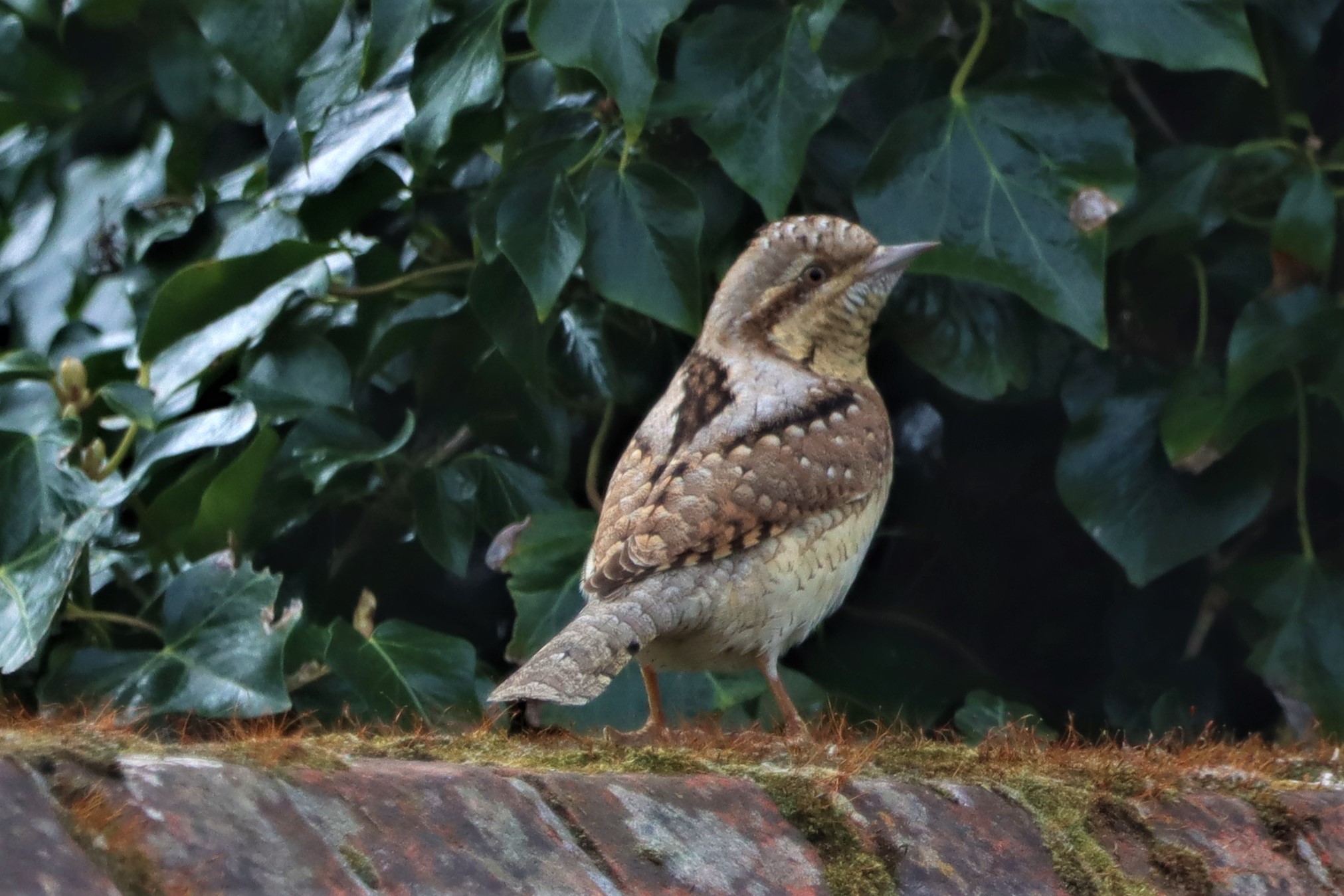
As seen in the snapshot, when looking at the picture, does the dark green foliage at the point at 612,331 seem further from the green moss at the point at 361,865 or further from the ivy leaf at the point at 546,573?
the green moss at the point at 361,865

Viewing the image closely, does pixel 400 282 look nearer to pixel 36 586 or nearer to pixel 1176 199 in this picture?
pixel 36 586

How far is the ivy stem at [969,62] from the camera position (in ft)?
8.66

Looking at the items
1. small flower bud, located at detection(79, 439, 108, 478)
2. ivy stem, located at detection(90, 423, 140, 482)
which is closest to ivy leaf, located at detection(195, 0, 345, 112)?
ivy stem, located at detection(90, 423, 140, 482)

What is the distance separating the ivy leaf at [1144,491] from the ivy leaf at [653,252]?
0.87m

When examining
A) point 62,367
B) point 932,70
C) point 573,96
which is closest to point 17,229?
point 62,367

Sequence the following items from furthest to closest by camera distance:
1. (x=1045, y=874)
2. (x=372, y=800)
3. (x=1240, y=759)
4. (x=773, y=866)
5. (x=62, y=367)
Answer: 1. (x=62, y=367)
2. (x=1240, y=759)
3. (x=1045, y=874)
4. (x=773, y=866)
5. (x=372, y=800)

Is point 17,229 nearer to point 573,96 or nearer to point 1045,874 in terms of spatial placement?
point 573,96

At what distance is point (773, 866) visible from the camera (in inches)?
48.6

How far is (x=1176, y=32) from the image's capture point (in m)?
2.47

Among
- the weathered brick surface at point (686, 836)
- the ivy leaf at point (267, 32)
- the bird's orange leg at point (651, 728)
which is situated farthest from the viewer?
the ivy leaf at point (267, 32)

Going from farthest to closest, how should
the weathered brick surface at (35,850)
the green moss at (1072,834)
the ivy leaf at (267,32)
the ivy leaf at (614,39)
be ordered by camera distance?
the ivy leaf at (267,32) → the ivy leaf at (614,39) → the green moss at (1072,834) → the weathered brick surface at (35,850)

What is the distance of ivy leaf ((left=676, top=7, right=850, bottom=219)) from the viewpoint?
8.21ft

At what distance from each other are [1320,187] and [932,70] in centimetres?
79

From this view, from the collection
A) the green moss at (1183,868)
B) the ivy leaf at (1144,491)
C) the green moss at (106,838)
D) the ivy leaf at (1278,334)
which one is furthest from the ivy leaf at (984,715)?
the green moss at (106,838)
